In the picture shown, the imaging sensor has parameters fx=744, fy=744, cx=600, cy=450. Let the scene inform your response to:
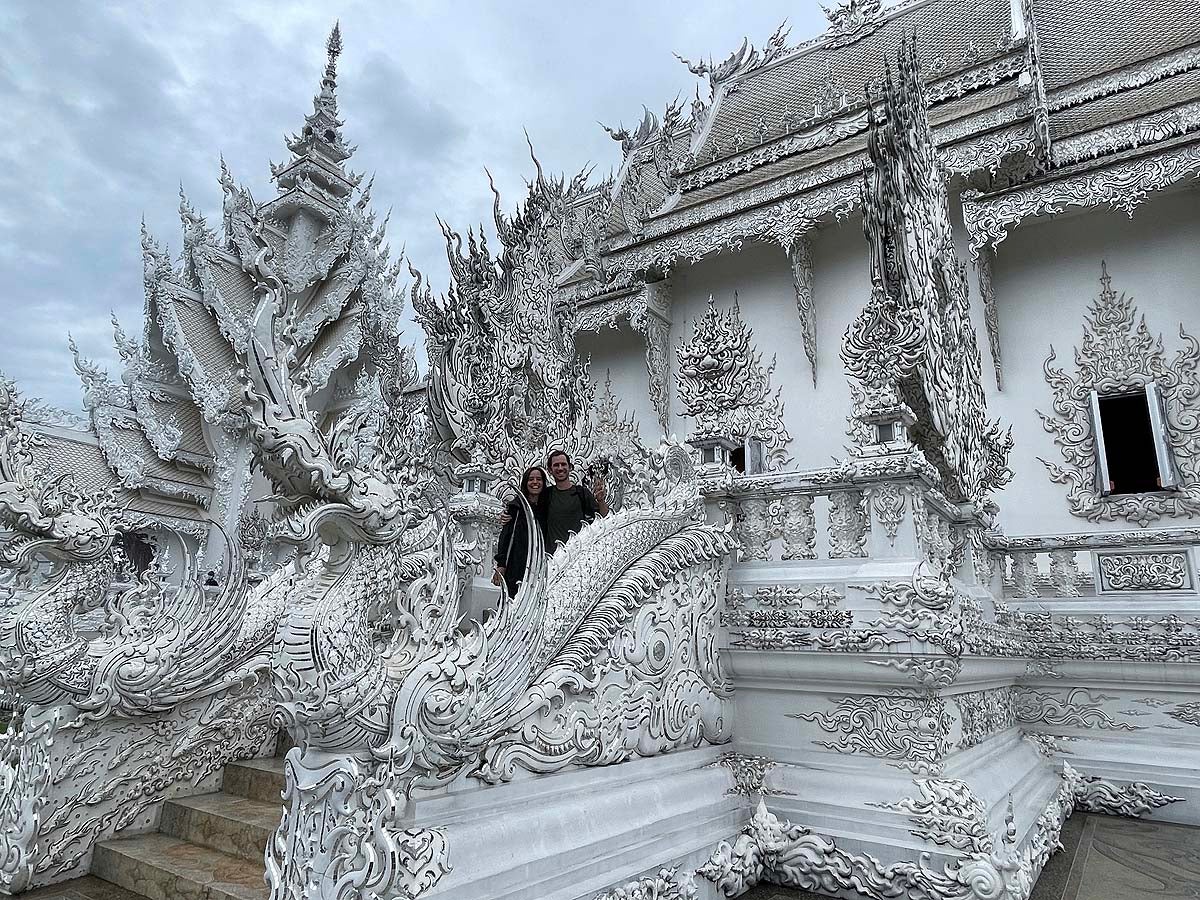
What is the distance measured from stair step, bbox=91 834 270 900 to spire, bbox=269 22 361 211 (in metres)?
12.2

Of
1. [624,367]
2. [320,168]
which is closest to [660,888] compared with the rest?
[624,367]

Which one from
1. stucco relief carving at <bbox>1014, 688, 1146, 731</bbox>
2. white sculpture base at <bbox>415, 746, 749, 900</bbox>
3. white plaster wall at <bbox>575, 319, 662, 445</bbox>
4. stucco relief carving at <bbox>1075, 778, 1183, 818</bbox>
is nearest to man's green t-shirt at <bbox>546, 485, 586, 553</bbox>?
white sculpture base at <bbox>415, 746, 749, 900</bbox>

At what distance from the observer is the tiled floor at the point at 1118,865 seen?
3.08m

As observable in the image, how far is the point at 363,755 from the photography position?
190 cm

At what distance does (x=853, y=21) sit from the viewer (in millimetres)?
9953

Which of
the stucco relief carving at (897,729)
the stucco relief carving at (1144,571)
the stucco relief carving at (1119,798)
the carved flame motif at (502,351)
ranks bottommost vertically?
A: the stucco relief carving at (1119,798)

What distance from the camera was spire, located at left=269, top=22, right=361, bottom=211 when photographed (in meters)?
13.4

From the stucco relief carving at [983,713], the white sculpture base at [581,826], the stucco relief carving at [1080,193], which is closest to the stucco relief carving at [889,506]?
the stucco relief carving at [983,713]

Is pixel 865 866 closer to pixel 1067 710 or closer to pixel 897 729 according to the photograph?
pixel 897 729

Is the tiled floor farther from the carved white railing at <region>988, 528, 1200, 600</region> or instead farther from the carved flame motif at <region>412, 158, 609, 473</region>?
the carved flame motif at <region>412, 158, 609, 473</region>

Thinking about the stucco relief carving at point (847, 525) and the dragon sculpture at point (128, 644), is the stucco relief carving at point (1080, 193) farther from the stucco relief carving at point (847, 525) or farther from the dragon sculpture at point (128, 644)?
the dragon sculpture at point (128, 644)

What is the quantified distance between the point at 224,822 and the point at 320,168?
12.8 metres

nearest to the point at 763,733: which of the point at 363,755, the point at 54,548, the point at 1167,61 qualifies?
the point at 363,755

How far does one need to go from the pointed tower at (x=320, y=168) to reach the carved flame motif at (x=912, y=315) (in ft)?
36.0
